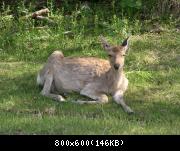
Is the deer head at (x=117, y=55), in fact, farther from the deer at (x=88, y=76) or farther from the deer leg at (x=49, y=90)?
the deer leg at (x=49, y=90)

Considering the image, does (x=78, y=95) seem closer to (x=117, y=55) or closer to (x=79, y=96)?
(x=79, y=96)

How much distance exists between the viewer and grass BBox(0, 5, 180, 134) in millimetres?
10328

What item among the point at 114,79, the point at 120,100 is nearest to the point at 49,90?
the point at 114,79

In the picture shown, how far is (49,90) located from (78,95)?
0.62m

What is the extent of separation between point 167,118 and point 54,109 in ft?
6.96

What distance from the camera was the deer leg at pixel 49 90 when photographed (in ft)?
41.1

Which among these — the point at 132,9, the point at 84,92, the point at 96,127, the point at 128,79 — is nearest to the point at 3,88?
the point at 84,92

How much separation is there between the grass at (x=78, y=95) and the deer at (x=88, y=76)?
21 cm

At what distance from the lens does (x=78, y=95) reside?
12914mm

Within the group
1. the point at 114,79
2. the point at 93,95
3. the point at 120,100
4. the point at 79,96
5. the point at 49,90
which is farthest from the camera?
the point at 49,90

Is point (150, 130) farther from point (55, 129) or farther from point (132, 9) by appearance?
point (132, 9)

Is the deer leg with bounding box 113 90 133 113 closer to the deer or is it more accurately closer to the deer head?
the deer

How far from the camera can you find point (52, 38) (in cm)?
1591

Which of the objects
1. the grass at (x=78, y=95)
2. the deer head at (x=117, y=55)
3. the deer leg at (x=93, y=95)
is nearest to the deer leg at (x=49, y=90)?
the grass at (x=78, y=95)
